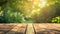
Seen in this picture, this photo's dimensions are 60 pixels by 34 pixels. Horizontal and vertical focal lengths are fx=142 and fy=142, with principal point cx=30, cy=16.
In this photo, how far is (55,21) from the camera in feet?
11.5

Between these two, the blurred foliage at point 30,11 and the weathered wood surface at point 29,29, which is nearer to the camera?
the weathered wood surface at point 29,29

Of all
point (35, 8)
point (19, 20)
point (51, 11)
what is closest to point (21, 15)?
point (19, 20)

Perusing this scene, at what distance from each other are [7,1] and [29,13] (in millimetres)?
622

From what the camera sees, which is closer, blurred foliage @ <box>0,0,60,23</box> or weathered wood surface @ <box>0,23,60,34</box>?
weathered wood surface @ <box>0,23,60,34</box>

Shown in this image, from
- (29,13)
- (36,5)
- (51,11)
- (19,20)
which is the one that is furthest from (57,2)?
(19,20)

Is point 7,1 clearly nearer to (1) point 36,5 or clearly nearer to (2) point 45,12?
(1) point 36,5

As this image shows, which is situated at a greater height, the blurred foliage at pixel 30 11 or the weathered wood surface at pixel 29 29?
the blurred foliage at pixel 30 11

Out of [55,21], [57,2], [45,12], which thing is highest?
Result: [57,2]

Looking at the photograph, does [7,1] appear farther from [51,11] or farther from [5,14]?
[51,11]

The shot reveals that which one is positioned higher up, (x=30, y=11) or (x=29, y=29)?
(x=30, y=11)

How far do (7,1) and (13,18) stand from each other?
0.45m

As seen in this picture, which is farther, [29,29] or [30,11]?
[30,11]

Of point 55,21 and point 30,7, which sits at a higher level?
point 30,7

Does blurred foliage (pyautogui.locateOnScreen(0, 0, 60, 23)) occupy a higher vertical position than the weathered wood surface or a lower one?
higher
